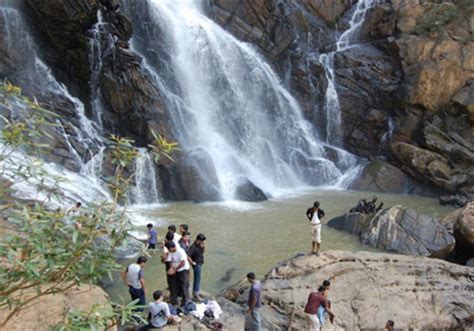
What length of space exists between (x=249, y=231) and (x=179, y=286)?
345 inches

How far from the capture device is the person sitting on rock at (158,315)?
25.3 ft

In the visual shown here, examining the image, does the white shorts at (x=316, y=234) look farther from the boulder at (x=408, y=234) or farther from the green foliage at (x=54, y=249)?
the green foliage at (x=54, y=249)

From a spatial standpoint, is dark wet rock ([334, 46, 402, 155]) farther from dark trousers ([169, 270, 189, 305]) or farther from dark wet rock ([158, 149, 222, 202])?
dark trousers ([169, 270, 189, 305])

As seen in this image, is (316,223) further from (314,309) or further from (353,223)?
(353,223)

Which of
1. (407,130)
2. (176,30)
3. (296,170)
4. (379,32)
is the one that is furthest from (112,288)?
(379,32)

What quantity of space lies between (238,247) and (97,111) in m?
12.0

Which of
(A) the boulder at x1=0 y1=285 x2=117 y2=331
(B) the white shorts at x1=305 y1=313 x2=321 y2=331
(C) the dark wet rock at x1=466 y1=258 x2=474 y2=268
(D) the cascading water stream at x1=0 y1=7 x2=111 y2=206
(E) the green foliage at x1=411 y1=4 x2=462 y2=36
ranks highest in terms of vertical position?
(E) the green foliage at x1=411 y1=4 x2=462 y2=36

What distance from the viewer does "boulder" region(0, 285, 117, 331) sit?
Result: 717cm

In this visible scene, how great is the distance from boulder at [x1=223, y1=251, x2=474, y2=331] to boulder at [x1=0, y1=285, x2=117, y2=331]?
320cm

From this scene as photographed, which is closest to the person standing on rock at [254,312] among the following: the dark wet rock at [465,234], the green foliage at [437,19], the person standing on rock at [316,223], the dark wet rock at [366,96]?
the person standing on rock at [316,223]

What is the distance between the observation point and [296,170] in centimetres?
2869

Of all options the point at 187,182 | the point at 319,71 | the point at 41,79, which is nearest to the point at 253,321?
the point at 187,182

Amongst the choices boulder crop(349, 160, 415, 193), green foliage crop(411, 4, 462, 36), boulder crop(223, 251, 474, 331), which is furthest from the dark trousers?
green foliage crop(411, 4, 462, 36)

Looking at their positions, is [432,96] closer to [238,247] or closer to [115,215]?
[238,247]
